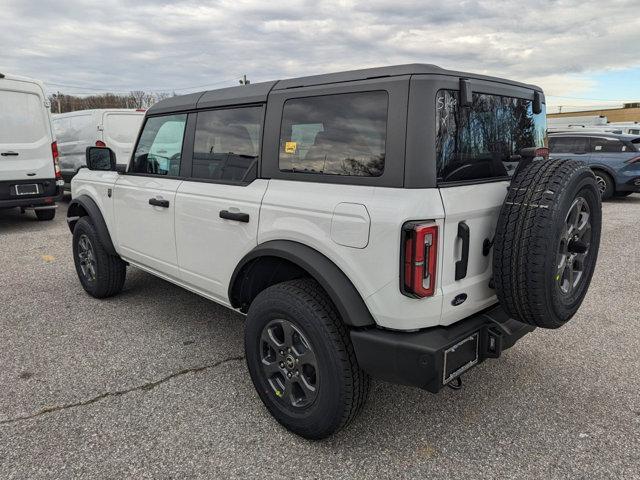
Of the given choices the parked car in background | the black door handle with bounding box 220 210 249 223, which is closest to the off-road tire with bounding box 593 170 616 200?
the parked car in background

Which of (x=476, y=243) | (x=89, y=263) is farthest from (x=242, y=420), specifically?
(x=89, y=263)

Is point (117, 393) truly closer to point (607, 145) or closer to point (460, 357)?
point (460, 357)

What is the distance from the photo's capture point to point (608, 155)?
1136cm

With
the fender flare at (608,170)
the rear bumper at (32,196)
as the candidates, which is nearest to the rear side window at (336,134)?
the rear bumper at (32,196)

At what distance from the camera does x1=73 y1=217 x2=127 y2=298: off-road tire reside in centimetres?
436

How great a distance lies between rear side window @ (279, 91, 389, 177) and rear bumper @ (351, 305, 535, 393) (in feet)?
2.49

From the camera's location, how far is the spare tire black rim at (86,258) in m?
4.52

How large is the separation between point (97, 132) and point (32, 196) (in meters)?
2.40

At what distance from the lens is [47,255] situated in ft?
21.0

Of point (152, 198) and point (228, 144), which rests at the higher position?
point (228, 144)

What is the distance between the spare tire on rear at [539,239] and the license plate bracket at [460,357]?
240 mm

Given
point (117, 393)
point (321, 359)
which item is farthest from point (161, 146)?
point (321, 359)

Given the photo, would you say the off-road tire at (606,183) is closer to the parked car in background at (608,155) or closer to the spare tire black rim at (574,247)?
the parked car in background at (608,155)

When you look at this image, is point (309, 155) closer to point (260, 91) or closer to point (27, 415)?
point (260, 91)
